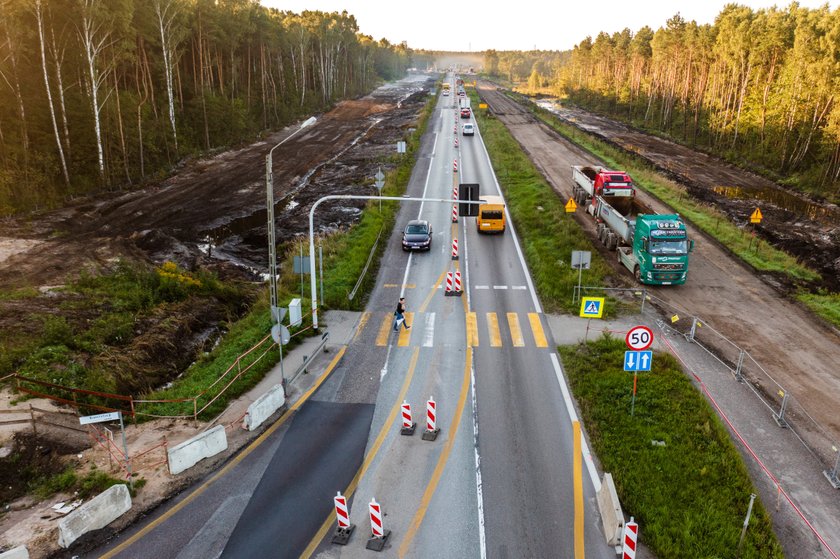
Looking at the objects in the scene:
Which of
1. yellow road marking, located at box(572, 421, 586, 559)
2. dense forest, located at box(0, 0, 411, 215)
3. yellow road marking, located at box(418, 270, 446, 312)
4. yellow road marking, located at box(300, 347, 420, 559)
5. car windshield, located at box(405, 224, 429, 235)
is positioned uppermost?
dense forest, located at box(0, 0, 411, 215)

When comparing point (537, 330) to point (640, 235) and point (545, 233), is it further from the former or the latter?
point (545, 233)

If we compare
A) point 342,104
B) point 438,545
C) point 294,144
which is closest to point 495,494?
point 438,545

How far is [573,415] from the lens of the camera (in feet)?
57.1

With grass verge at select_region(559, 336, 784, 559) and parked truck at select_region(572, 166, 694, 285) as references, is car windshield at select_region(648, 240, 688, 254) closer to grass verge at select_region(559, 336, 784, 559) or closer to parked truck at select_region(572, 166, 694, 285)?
parked truck at select_region(572, 166, 694, 285)

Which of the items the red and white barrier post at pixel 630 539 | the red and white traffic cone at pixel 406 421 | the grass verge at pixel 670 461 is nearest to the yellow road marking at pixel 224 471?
the red and white traffic cone at pixel 406 421

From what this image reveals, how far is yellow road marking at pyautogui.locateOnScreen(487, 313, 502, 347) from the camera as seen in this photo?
22.7m

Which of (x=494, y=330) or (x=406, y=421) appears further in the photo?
(x=494, y=330)

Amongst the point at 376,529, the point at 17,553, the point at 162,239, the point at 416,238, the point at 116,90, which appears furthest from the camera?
the point at 116,90

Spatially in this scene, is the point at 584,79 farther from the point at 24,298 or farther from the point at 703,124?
the point at 24,298

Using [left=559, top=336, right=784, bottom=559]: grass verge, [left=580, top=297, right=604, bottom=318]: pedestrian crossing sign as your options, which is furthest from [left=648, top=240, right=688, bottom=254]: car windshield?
[left=559, top=336, right=784, bottom=559]: grass verge

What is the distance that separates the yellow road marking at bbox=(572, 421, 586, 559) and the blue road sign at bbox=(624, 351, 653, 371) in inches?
95.7

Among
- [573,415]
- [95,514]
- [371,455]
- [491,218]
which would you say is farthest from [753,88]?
[95,514]

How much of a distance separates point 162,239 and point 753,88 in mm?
68069

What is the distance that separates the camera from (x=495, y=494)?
13914mm
